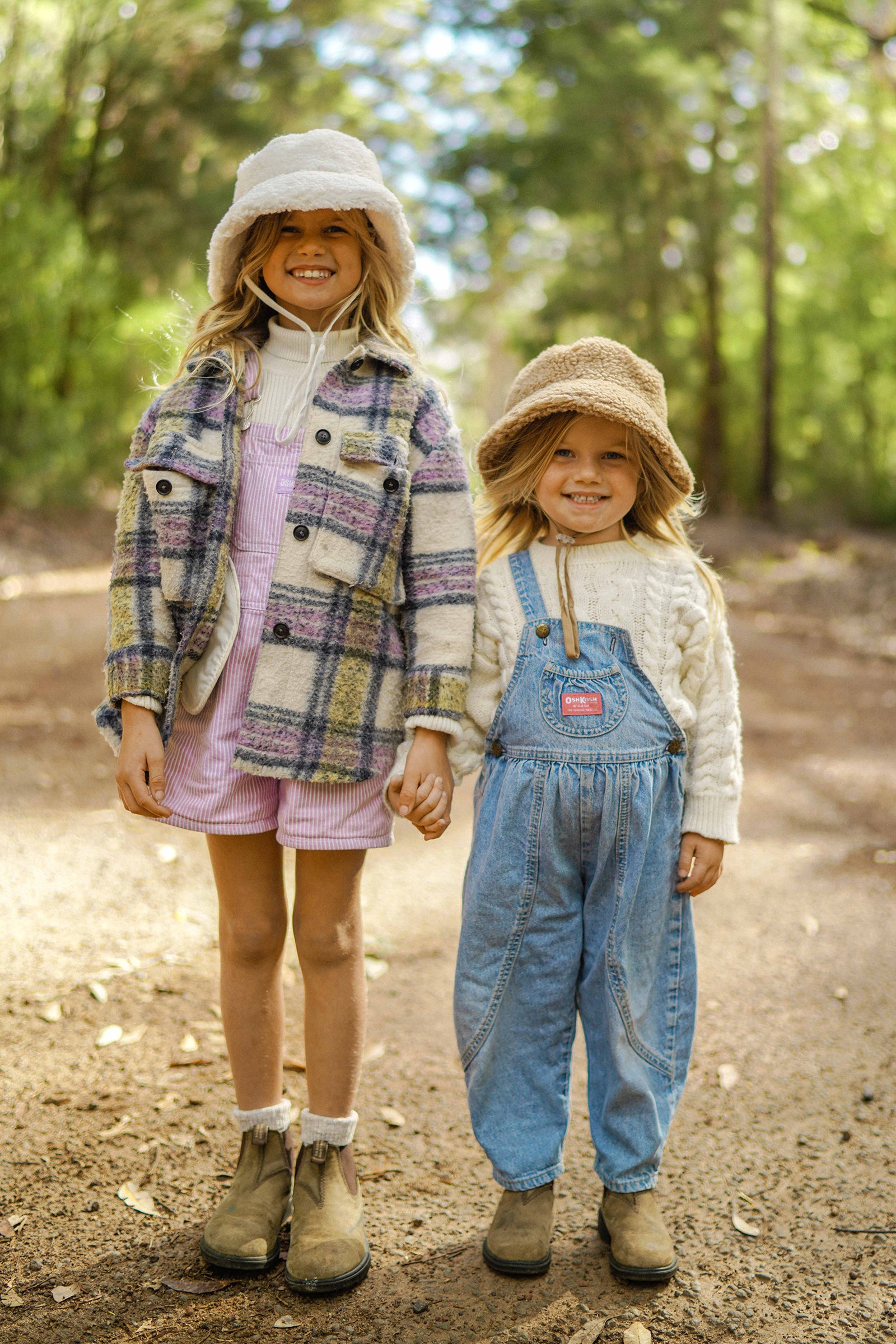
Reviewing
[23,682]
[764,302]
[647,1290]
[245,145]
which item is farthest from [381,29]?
[647,1290]

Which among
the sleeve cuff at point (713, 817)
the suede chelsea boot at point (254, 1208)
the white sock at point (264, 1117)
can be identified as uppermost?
the sleeve cuff at point (713, 817)

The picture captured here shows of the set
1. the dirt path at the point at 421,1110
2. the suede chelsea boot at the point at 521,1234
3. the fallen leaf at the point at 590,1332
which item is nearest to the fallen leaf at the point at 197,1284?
the dirt path at the point at 421,1110

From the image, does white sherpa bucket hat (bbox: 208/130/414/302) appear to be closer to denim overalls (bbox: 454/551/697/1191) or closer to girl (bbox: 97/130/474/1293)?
girl (bbox: 97/130/474/1293)

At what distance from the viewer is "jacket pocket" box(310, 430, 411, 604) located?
2061 millimetres

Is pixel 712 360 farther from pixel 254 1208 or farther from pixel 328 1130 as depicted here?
pixel 254 1208

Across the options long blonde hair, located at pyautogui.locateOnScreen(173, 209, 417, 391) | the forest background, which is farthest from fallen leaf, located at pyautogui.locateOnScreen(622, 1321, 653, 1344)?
the forest background

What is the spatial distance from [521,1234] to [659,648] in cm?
111

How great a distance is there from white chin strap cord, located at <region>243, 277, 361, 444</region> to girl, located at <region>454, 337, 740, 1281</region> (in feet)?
1.17

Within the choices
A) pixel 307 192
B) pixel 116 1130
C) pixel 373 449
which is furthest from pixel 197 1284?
pixel 307 192

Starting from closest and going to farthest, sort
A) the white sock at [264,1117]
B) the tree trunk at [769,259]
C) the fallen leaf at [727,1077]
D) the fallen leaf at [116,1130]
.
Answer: the white sock at [264,1117]
the fallen leaf at [116,1130]
the fallen leaf at [727,1077]
the tree trunk at [769,259]

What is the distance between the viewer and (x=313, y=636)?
2.07 metres

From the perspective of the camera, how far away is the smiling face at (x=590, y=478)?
2.19 meters

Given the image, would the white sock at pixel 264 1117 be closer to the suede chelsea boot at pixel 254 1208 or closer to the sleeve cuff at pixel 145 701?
the suede chelsea boot at pixel 254 1208

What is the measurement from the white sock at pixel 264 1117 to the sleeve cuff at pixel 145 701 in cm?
83
